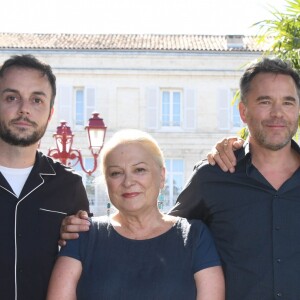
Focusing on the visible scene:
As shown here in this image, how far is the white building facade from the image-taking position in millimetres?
26625

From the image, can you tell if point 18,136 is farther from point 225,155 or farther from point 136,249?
point 225,155

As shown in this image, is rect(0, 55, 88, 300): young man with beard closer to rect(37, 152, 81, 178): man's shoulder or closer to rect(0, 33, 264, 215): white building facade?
rect(37, 152, 81, 178): man's shoulder

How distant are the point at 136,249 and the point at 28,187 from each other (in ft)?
2.48

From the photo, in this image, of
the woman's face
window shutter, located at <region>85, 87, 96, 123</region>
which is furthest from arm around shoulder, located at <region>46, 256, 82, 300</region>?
window shutter, located at <region>85, 87, 96, 123</region>

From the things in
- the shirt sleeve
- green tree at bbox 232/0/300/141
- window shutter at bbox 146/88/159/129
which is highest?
window shutter at bbox 146/88/159/129

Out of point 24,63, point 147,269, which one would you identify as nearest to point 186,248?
point 147,269

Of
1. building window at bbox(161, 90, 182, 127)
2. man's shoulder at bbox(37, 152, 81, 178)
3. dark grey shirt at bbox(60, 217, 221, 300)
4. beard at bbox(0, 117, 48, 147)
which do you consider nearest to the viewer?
dark grey shirt at bbox(60, 217, 221, 300)

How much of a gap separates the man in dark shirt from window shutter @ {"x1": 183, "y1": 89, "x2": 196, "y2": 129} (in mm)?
23104

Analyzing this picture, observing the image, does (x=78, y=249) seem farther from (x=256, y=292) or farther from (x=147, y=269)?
(x=256, y=292)

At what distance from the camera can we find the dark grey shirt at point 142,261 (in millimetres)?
2877

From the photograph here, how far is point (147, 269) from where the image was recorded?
2.92 m

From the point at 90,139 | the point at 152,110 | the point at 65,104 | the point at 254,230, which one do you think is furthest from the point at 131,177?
the point at 65,104

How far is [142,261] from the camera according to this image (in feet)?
9.67

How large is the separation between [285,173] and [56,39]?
26.0m
